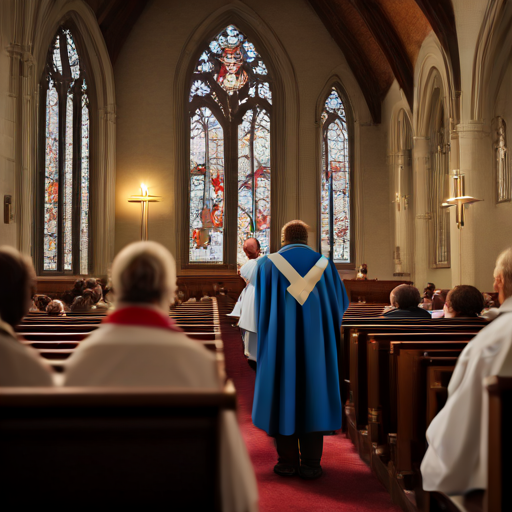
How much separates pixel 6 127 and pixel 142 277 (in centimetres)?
954

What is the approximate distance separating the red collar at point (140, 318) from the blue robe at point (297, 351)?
210 cm

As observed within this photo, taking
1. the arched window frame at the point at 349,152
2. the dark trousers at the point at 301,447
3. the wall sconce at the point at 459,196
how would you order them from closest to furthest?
the dark trousers at the point at 301,447 < the wall sconce at the point at 459,196 < the arched window frame at the point at 349,152

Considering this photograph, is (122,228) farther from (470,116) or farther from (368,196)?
(470,116)

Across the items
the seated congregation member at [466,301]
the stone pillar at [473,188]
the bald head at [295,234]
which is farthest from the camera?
the stone pillar at [473,188]

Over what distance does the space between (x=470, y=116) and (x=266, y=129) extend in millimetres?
6818

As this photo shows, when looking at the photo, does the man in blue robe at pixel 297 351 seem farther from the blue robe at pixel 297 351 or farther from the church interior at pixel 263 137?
the church interior at pixel 263 137

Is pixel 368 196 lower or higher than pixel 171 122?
lower

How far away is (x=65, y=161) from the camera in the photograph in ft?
47.9

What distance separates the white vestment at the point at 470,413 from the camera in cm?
189

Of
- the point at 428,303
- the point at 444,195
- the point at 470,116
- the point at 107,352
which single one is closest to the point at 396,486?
the point at 107,352

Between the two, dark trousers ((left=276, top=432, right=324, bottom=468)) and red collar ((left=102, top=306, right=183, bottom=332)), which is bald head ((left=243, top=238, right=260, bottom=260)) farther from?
red collar ((left=102, top=306, right=183, bottom=332))

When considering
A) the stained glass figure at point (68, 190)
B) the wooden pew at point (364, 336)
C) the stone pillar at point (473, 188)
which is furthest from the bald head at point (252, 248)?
the stained glass figure at point (68, 190)

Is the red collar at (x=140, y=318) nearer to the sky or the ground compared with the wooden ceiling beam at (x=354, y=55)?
nearer to the ground

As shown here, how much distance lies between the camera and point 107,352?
1.40m
